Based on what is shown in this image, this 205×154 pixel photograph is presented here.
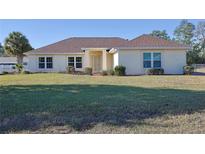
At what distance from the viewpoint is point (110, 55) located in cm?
3428

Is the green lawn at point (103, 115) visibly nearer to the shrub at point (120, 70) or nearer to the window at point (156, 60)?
the shrub at point (120, 70)

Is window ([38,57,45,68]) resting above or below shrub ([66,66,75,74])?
above

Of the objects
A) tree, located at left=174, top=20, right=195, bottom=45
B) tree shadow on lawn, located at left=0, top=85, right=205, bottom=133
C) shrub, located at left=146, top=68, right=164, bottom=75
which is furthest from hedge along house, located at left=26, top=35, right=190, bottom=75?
tree, located at left=174, top=20, right=195, bottom=45

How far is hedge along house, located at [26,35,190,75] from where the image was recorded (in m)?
29.4

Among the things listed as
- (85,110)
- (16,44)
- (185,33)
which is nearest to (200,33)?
(185,33)

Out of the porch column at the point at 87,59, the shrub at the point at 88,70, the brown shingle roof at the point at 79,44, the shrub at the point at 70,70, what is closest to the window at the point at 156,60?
the brown shingle roof at the point at 79,44

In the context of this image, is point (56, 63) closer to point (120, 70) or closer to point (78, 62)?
point (78, 62)

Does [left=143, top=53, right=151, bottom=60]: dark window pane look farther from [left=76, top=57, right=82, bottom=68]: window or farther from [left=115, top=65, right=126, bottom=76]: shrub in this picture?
[left=76, top=57, right=82, bottom=68]: window

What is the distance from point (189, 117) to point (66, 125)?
10.5 feet

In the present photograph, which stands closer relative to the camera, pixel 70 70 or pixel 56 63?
pixel 70 70

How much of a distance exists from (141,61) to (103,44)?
8.03 m

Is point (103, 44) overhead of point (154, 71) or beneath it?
overhead

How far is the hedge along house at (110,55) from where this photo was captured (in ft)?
96.4
